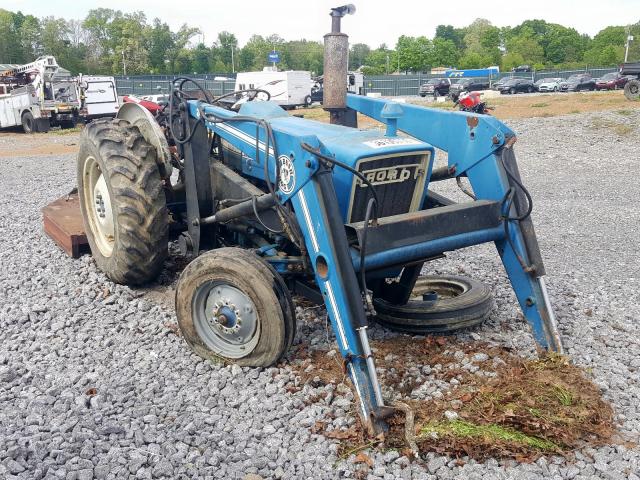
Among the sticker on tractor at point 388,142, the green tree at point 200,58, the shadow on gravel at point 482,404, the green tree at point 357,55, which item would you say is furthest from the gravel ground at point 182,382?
the green tree at point 357,55

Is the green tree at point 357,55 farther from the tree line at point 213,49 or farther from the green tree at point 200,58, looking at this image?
the green tree at point 200,58

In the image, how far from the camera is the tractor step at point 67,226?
6543 mm

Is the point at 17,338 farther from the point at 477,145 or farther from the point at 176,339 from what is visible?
the point at 477,145

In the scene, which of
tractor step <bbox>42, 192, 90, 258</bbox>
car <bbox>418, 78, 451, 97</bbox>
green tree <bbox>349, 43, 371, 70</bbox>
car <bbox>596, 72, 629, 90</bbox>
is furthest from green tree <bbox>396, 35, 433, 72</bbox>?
tractor step <bbox>42, 192, 90, 258</bbox>

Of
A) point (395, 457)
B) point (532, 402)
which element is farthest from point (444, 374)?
point (395, 457)

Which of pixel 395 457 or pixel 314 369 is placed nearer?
pixel 395 457

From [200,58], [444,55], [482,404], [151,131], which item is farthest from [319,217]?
[200,58]

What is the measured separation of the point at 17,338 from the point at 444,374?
315 cm

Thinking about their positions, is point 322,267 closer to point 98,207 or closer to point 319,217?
point 319,217

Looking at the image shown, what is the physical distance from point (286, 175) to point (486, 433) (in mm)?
1885

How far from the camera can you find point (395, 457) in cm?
327

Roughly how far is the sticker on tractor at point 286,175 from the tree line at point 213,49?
89964mm

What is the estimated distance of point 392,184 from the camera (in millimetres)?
4340

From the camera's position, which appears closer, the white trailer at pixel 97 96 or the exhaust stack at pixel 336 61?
the exhaust stack at pixel 336 61
